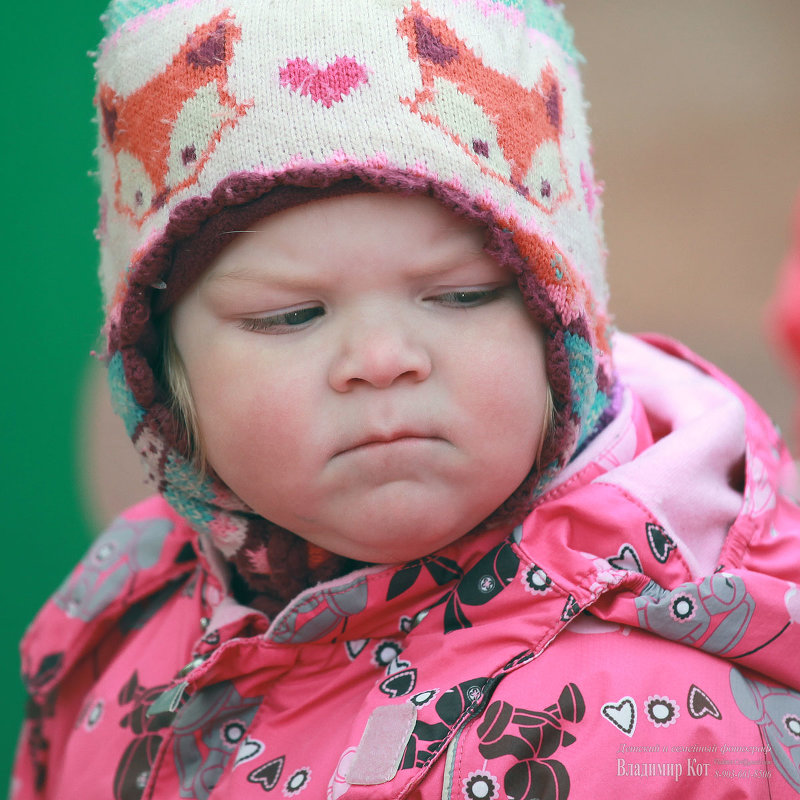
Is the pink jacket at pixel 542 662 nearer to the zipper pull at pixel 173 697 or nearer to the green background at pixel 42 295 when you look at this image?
the zipper pull at pixel 173 697

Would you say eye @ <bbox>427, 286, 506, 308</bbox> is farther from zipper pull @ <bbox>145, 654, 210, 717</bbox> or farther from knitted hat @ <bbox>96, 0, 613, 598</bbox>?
zipper pull @ <bbox>145, 654, 210, 717</bbox>

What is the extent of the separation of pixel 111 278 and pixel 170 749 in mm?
526

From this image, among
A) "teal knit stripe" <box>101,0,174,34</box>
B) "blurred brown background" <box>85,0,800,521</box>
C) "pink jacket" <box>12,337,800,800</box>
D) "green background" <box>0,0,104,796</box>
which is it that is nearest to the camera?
"pink jacket" <box>12,337,800,800</box>

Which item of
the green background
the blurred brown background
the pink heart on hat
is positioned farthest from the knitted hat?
the blurred brown background

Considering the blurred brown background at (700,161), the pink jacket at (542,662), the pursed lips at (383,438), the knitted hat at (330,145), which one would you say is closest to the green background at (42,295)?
the pink jacket at (542,662)

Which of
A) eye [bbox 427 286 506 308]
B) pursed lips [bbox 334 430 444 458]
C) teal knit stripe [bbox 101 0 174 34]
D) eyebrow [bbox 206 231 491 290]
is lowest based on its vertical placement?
pursed lips [bbox 334 430 444 458]

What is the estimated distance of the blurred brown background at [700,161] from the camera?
3.01m

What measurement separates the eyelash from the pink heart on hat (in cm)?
20

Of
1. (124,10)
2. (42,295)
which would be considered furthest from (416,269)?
(42,295)

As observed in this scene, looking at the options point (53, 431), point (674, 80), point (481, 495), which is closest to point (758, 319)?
point (674, 80)

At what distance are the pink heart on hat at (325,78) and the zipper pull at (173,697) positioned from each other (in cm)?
61

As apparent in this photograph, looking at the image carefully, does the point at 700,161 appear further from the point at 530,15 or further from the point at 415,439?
the point at 415,439

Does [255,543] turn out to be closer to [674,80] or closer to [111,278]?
[111,278]

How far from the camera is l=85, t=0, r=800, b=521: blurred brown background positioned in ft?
9.86
